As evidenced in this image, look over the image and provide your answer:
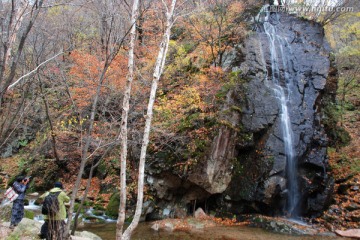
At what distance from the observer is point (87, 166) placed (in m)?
15.1

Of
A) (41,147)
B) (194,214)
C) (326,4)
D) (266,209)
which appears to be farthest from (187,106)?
(326,4)

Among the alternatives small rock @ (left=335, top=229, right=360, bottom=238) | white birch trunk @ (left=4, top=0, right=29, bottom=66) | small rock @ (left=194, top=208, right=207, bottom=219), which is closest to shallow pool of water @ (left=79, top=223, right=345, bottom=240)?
small rock @ (left=335, top=229, right=360, bottom=238)

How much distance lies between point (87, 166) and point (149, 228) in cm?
736

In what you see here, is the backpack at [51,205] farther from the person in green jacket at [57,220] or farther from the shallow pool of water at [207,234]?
the shallow pool of water at [207,234]

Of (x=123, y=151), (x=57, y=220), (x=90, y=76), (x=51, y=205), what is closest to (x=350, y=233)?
(x=123, y=151)

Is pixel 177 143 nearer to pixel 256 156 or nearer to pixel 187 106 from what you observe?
pixel 187 106

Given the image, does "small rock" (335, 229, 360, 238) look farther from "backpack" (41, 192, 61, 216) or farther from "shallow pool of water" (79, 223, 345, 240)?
"backpack" (41, 192, 61, 216)

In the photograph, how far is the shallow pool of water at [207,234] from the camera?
8.29 meters

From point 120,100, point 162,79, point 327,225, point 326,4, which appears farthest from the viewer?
point 326,4

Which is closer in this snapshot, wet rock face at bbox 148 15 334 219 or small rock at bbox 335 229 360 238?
small rock at bbox 335 229 360 238

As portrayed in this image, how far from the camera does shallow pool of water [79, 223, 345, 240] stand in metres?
8.29

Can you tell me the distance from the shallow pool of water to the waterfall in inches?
96.4

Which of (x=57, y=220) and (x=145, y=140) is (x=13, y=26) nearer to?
(x=145, y=140)

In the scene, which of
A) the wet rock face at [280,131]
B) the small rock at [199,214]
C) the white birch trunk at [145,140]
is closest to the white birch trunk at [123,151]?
the white birch trunk at [145,140]
